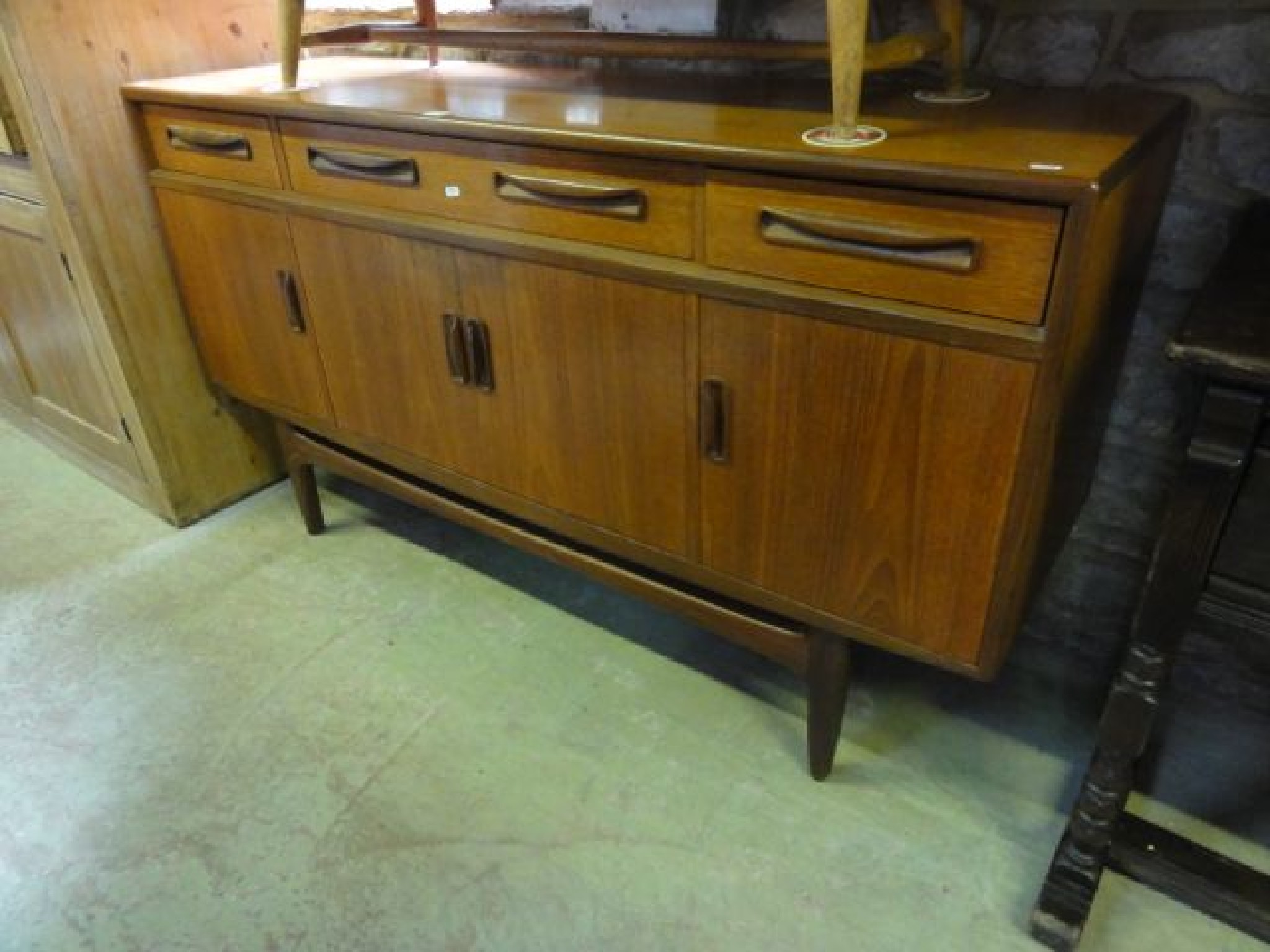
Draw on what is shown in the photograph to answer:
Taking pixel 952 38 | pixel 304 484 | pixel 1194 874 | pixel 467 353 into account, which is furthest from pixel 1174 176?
pixel 304 484

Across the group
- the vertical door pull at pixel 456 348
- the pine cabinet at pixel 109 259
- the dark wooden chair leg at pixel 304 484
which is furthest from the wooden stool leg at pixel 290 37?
the dark wooden chair leg at pixel 304 484

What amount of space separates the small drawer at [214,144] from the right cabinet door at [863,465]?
2.83 ft

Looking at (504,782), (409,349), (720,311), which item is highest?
(720,311)

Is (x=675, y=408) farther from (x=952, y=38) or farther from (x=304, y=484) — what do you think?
(x=304, y=484)

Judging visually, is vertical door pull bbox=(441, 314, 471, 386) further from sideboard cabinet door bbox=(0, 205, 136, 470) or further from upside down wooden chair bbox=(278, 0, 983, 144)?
sideboard cabinet door bbox=(0, 205, 136, 470)

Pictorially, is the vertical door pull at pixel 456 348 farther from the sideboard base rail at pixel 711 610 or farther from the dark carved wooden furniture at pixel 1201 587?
the dark carved wooden furniture at pixel 1201 587

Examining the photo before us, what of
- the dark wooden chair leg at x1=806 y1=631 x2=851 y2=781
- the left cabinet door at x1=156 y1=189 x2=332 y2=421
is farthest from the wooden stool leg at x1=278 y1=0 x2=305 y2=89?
the dark wooden chair leg at x1=806 y1=631 x2=851 y2=781

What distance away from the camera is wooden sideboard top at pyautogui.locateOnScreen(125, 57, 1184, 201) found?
2.75ft

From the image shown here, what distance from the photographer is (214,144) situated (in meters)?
1.50

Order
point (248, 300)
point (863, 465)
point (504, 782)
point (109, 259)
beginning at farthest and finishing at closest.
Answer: point (109, 259) < point (248, 300) < point (504, 782) < point (863, 465)

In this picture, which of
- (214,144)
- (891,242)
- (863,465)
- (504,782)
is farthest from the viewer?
(214,144)

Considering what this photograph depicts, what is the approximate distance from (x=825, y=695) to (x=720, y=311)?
0.58 metres

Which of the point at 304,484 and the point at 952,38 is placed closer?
the point at 952,38

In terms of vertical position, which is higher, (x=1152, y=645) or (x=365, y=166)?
(x=365, y=166)
